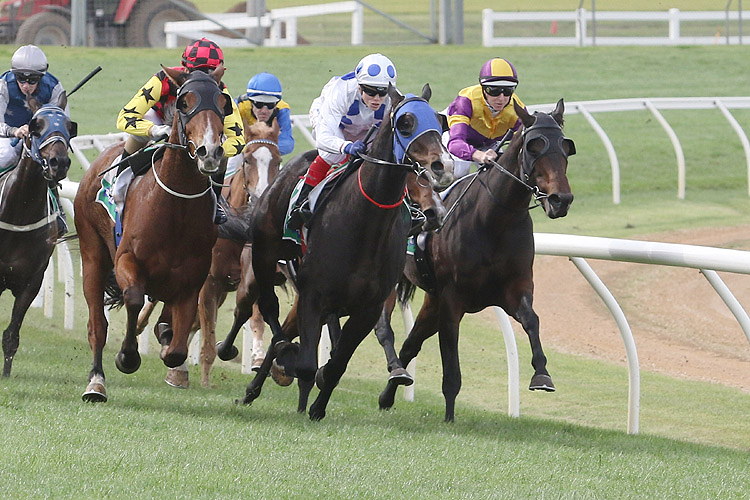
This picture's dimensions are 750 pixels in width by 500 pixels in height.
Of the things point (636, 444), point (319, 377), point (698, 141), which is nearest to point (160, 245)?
point (319, 377)

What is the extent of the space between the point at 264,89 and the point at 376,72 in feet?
7.42

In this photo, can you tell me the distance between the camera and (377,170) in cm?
537

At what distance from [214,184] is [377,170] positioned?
894mm

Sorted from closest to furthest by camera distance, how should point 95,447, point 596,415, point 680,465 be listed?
point 95,447
point 680,465
point 596,415

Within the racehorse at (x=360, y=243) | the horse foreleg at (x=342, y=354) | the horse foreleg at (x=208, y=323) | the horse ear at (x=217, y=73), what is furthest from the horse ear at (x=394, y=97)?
the horse foreleg at (x=208, y=323)

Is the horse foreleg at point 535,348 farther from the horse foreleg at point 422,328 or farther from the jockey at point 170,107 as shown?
the jockey at point 170,107

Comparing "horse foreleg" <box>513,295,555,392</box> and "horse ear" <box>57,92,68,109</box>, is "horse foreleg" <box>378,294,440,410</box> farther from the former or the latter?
"horse ear" <box>57,92,68,109</box>

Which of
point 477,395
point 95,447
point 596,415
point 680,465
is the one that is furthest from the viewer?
point 477,395

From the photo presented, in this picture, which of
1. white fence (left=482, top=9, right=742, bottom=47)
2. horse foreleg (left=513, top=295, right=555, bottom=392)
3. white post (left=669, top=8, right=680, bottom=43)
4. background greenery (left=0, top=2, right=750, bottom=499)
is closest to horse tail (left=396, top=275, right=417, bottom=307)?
background greenery (left=0, top=2, right=750, bottom=499)

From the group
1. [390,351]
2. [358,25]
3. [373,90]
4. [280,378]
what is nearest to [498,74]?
[373,90]

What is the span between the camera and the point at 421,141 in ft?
16.7

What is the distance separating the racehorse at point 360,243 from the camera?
518 centimetres

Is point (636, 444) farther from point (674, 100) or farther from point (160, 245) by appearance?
point (674, 100)

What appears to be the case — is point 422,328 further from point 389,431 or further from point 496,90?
point 389,431
